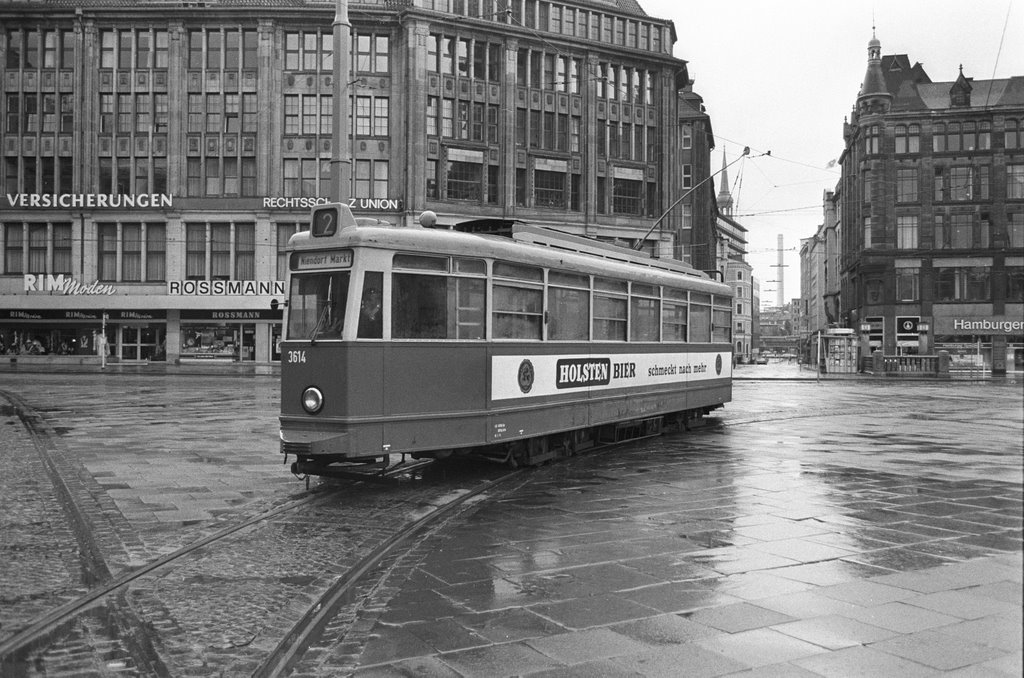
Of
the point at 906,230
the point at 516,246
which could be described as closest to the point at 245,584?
the point at 516,246

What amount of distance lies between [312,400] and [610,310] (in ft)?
17.2

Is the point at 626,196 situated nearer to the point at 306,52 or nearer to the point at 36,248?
the point at 306,52

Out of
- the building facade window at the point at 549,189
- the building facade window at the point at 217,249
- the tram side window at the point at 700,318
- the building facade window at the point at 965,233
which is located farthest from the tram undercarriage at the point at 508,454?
the building facade window at the point at 217,249

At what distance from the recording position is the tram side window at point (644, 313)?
13875mm

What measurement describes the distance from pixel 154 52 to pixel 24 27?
23.6 ft

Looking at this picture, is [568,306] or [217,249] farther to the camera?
[217,249]

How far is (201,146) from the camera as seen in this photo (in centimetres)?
4806

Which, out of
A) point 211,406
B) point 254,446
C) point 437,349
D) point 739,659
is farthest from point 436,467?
point 211,406

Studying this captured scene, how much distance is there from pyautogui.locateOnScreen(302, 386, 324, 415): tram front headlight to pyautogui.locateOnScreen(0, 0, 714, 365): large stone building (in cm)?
3855

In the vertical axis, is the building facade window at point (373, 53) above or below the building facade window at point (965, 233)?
above

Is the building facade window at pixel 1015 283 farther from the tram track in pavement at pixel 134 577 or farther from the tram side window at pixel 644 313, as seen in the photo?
the tram side window at pixel 644 313

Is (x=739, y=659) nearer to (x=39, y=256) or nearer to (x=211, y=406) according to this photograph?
(x=211, y=406)

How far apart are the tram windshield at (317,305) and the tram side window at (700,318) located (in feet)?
27.5

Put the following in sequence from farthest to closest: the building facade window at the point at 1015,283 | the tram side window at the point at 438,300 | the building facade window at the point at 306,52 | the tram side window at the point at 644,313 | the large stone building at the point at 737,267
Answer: the large stone building at the point at 737,267 → the building facade window at the point at 306,52 → the tram side window at the point at 644,313 → the tram side window at the point at 438,300 → the building facade window at the point at 1015,283
